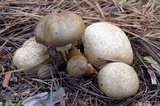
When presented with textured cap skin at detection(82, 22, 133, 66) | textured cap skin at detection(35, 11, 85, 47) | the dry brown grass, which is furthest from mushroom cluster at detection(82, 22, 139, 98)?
textured cap skin at detection(35, 11, 85, 47)

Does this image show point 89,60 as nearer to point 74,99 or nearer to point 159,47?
point 74,99

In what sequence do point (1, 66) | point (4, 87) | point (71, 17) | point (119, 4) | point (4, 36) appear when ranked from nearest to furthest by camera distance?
point (71, 17) → point (4, 87) → point (1, 66) → point (4, 36) → point (119, 4)

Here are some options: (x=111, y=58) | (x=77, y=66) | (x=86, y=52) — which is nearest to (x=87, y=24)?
(x=86, y=52)

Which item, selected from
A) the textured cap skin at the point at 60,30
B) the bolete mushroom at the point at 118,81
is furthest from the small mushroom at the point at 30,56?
the bolete mushroom at the point at 118,81

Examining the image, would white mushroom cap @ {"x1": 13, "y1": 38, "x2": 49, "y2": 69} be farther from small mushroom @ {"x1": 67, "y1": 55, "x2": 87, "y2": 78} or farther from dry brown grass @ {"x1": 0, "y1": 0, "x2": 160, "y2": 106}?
small mushroom @ {"x1": 67, "y1": 55, "x2": 87, "y2": 78}

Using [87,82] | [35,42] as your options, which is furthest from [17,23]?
[87,82]

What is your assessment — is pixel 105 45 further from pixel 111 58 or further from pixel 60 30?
pixel 60 30
